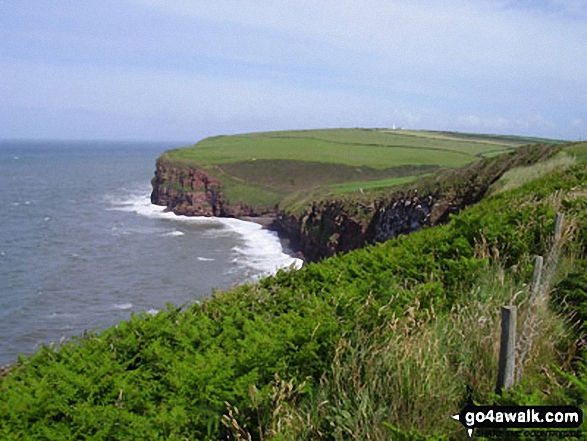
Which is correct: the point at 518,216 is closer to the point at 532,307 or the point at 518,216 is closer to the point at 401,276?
the point at 401,276

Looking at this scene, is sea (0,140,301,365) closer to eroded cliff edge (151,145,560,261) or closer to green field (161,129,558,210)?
eroded cliff edge (151,145,560,261)

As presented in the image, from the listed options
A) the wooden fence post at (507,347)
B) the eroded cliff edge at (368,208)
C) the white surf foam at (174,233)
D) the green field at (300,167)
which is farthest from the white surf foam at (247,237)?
the wooden fence post at (507,347)

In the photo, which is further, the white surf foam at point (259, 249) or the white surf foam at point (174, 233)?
the white surf foam at point (174, 233)

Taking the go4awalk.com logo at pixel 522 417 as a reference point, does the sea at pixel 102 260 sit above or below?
below

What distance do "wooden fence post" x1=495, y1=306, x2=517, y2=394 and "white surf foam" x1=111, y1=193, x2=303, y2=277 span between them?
33.0 meters

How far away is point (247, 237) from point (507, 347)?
68228 millimetres

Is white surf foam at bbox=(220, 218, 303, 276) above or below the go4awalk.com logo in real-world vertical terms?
below

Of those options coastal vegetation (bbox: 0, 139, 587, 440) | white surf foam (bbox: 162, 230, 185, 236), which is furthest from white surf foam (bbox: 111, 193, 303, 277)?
coastal vegetation (bbox: 0, 139, 587, 440)

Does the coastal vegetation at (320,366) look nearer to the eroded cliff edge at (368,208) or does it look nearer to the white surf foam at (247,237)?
the eroded cliff edge at (368,208)

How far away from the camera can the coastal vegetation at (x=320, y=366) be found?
4.51 meters

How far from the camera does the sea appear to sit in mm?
36812

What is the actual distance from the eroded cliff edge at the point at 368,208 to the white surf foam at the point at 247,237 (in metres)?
2.38

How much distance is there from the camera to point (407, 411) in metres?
4.45

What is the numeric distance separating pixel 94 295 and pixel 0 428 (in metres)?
39.7
